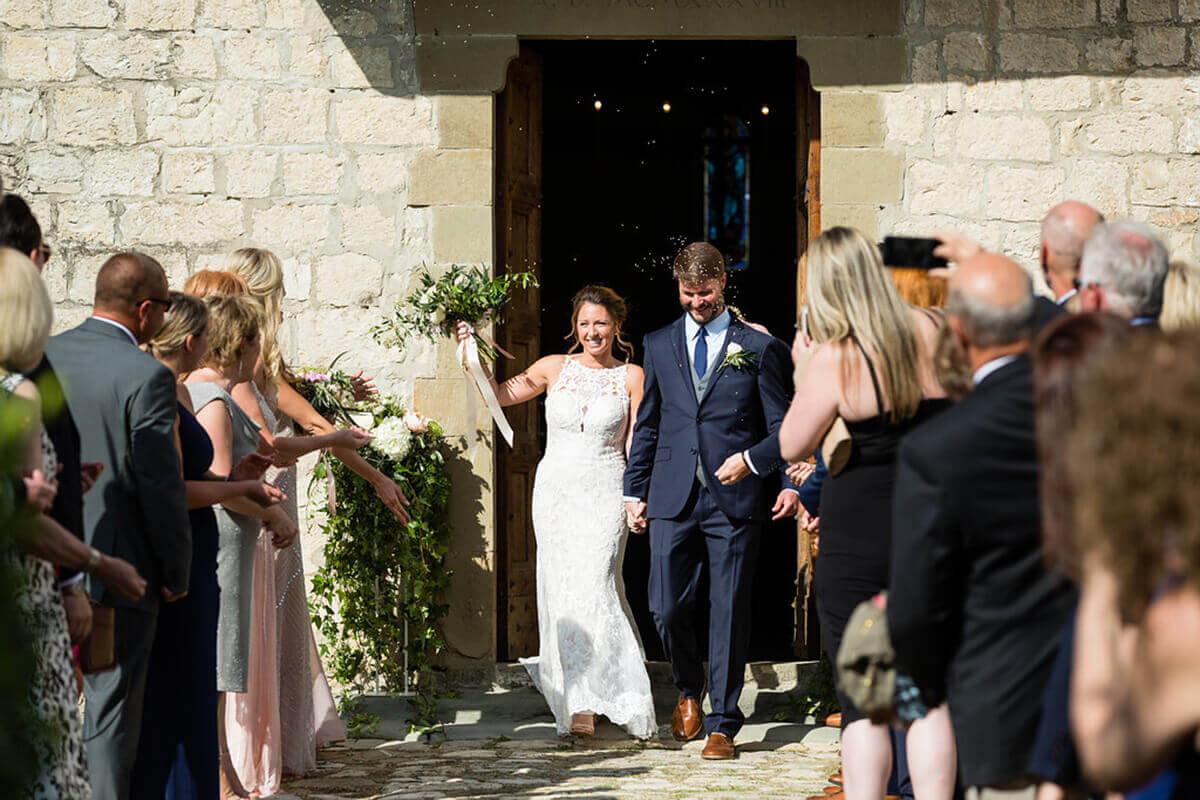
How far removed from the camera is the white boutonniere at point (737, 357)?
6.13m

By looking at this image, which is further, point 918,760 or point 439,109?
point 439,109

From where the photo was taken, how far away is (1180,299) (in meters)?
3.67

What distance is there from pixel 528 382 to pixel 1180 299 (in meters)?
3.69

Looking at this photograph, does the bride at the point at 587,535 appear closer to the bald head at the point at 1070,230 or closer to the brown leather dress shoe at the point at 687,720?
the brown leather dress shoe at the point at 687,720

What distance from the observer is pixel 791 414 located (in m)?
3.82

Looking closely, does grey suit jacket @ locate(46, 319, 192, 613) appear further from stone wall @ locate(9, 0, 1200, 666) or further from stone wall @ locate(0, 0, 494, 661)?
stone wall @ locate(0, 0, 494, 661)

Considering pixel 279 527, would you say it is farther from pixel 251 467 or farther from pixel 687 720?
pixel 687 720

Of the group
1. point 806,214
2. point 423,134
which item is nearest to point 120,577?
point 423,134

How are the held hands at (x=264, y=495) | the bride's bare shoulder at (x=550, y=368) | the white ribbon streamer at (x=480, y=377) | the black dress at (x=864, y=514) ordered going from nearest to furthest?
1. the black dress at (x=864, y=514)
2. the held hands at (x=264, y=495)
3. the white ribbon streamer at (x=480, y=377)
4. the bride's bare shoulder at (x=550, y=368)

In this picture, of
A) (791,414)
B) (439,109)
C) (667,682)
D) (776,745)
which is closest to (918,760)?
(791,414)

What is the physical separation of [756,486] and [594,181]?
22.4ft

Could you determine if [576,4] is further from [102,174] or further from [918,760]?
[918,760]

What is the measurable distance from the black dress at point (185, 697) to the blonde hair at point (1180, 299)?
2763 mm

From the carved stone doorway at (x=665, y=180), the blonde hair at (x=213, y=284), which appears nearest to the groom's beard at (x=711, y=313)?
the blonde hair at (x=213, y=284)
